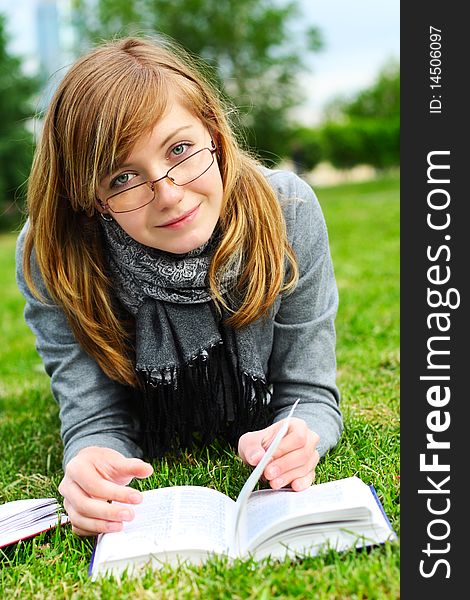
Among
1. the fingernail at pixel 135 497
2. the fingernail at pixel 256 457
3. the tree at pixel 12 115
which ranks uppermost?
the tree at pixel 12 115

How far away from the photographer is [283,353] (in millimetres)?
2428

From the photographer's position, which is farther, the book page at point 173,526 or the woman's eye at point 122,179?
the woman's eye at point 122,179

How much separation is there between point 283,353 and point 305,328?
109mm

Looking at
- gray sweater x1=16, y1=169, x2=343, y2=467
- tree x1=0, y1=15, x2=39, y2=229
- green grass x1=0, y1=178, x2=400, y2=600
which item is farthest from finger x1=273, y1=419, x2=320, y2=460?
tree x1=0, y1=15, x2=39, y2=229

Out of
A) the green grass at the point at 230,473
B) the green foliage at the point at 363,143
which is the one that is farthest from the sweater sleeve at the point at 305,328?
the green foliage at the point at 363,143

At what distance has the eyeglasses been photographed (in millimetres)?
2051

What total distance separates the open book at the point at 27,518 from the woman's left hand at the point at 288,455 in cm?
50

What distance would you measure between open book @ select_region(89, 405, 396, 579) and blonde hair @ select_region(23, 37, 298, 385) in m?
0.61

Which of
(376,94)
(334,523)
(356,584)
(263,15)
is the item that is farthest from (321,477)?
(376,94)

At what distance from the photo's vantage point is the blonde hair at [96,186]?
2047 millimetres

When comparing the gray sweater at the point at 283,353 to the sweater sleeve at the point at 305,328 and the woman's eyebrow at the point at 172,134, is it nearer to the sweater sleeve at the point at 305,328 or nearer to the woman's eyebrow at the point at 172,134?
the sweater sleeve at the point at 305,328

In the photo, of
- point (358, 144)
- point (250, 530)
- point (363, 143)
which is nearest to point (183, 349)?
point (250, 530)

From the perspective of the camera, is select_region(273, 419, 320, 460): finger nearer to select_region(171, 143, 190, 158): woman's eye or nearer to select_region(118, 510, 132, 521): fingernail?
select_region(118, 510, 132, 521): fingernail

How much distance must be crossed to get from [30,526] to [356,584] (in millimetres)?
861
